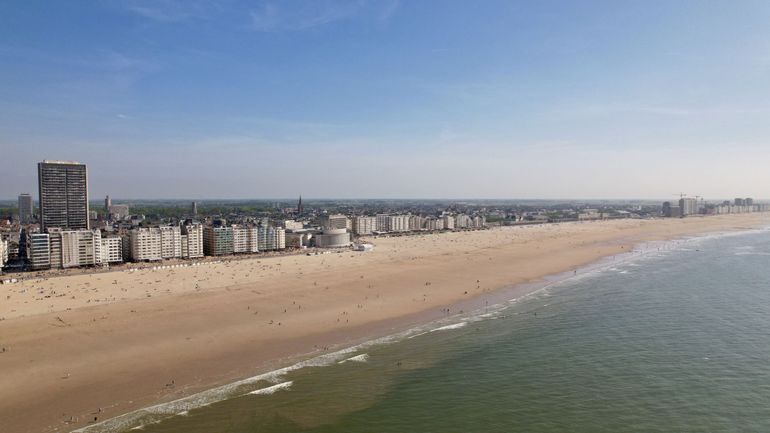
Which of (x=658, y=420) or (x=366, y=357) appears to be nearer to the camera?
(x=658, y=420)

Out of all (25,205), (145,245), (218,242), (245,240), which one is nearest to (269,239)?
(245,240)

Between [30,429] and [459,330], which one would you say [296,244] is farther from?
[30,429]

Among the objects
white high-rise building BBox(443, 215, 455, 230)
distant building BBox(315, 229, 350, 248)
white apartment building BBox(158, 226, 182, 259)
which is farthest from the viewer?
white high-rise building BBox(443, 215, 455, 230)

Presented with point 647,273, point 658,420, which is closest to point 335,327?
point 658,420

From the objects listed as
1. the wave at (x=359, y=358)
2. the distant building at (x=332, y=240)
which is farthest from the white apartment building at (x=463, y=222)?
the wave at (x=359, y=358)

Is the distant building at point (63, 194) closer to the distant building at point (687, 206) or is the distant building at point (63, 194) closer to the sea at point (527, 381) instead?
the sea at point (527, 381)

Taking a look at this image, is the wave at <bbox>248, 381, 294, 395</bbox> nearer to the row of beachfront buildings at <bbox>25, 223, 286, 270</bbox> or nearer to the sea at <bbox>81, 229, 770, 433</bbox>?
the sea at <bbox>81, 229, 770, 433</bbox>

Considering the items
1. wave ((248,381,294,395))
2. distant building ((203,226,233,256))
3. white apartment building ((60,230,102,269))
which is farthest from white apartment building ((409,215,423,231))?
wave ((248,381,294,395))
